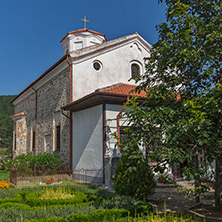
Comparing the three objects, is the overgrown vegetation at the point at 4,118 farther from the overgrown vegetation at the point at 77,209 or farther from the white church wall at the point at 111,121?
the overgrown vegetation at the point at 77,209

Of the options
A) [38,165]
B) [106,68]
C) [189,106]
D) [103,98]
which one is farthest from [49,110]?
[189,106]

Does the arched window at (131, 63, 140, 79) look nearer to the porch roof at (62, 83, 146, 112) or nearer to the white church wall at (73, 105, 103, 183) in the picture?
the porch roof at (62, 83, 146, 112)

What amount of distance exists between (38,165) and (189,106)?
403 inches

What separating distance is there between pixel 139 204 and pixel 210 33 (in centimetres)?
421

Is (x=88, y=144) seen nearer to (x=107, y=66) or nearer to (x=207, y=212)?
(x=107, y=66)

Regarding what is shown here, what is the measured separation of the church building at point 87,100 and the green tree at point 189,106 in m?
4.30

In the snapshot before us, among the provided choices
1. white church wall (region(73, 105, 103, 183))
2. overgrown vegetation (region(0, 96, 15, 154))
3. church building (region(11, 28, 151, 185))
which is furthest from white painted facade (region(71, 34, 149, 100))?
overgrown vegetation (region(0, 96, 15, 154))

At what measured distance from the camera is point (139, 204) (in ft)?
18.8

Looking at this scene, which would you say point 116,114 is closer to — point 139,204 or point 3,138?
point 139,204

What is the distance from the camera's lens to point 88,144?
11.6m

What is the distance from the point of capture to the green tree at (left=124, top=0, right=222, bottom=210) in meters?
3.99

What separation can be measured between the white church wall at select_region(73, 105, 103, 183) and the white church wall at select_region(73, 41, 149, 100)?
166 centimetres

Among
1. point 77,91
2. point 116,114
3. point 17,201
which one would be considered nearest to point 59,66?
point 77,91

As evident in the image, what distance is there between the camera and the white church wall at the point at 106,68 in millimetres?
13164
